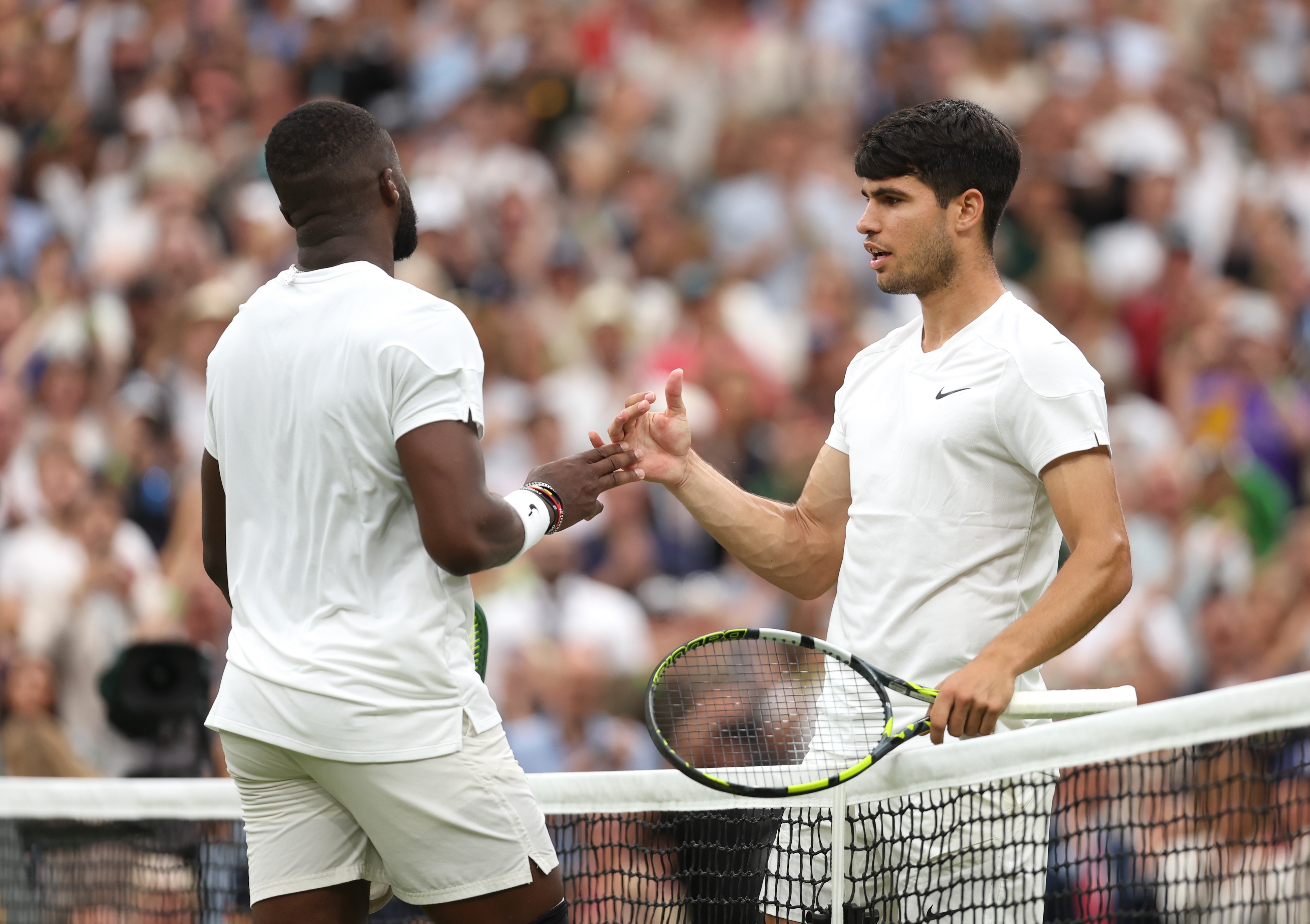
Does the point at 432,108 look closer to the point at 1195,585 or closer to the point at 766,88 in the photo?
the point at 766,88

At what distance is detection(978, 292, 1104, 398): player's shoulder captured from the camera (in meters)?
3.33

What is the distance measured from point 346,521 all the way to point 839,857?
1.34 meters

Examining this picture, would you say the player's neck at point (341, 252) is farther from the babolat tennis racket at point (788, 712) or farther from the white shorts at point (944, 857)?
the white shorts at point (944, 857)

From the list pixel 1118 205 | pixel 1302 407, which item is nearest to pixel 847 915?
pixel 1302 407

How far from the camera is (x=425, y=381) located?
2.80 meters

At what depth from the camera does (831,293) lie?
30.6 feet

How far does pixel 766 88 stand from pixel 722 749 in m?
8.13

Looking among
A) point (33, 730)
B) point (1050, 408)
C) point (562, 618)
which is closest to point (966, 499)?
point (1050, 408)

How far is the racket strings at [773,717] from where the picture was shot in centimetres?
352

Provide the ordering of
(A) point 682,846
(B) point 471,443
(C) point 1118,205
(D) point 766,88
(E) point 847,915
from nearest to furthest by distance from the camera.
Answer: (B) point 471,443, (E) point 847,915, (A) point 682,846, (C) point 1118,205, (D) point 766,88

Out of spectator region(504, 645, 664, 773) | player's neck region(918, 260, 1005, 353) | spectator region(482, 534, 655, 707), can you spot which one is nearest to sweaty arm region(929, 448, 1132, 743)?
player's neck region(918, 260, 1005, 353)

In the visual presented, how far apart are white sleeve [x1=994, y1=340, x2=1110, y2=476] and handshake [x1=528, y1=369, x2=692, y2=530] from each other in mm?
823

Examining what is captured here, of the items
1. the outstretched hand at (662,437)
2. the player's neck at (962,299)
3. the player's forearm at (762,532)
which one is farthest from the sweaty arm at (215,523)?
the player's neck at (962,299)

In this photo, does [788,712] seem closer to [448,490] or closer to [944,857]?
[944,857]
